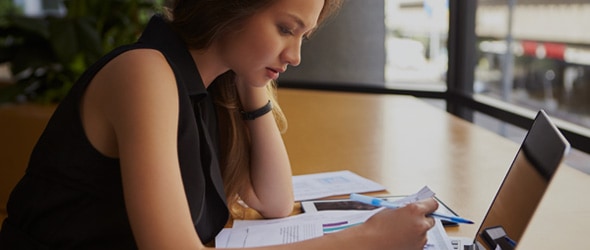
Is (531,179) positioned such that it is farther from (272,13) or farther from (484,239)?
(272,13)

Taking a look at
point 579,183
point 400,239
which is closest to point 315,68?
point 579,183

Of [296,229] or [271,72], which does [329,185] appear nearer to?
[296,229]

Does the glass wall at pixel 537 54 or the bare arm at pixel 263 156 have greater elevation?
the bare arm at pixel 263 156

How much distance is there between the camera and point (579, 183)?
151 cm

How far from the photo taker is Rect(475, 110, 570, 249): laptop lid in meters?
0.82

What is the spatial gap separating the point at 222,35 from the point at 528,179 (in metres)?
0.53

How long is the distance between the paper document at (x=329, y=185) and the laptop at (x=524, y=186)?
0.44 meters

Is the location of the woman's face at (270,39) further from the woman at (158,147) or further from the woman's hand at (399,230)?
the woman's hand at (399,230)

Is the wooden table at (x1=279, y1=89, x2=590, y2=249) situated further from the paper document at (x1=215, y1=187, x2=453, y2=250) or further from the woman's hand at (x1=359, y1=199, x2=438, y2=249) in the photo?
the woman's hand at (x1=359, y1=199, x2=438, y2=249)

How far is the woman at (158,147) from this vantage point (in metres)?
0.89

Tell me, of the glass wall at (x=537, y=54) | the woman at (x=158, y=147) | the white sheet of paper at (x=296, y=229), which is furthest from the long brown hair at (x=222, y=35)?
the glass wall at (x=537, y=54)

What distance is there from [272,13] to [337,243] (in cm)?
38

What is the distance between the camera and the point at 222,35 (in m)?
1.10

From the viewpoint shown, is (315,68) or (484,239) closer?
(484,239)
